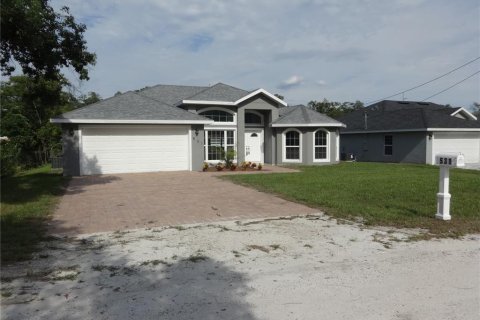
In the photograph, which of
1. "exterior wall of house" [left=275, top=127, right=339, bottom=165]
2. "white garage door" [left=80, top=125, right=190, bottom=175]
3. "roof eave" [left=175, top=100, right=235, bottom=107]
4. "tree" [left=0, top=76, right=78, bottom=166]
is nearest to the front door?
"exterior wall of house" [left=275, top=127, right=339, bottom=165]

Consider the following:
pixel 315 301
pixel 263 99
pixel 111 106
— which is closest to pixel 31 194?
pixel 111 106

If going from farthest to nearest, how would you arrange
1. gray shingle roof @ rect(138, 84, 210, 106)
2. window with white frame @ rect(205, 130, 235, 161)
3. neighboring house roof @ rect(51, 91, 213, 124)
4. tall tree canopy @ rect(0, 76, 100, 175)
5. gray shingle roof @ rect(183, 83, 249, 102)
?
1. tall tree canopy @ rect(0, 76, 100, 175)
2. gray shingle roof @ rect(138, 84, 210, 106)
3. window with white frame @ rect(205, 130, 235, 161)
4. gray shingle roof @ rect(183, 83, 249, 102)
5. neighboring house roof @ rect(51, 91, 213, 124)

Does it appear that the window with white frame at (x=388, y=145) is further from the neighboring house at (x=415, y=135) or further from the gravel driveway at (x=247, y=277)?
the gravel driveway at (x=247, y=277)

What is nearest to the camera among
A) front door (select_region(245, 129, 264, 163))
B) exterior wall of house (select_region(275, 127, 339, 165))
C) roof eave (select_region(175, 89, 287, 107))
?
roof eave (select_region(175, 89, 287, 107))

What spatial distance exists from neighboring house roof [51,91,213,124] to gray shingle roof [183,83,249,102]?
1.98 meters

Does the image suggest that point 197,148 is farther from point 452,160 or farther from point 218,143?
point 452,160

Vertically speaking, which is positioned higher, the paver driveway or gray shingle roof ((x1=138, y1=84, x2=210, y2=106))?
gray shingle roof ((x1=138, y1=84, x2=210, y2=106))

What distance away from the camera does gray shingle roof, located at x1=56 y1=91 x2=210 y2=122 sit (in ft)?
58.9

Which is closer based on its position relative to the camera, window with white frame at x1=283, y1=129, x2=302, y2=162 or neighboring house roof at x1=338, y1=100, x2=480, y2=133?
window with white frame at x1=283, y1=129, x2=302, y2=162

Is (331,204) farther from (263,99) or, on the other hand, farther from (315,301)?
(263,99)

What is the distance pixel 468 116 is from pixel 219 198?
26447 millimetres

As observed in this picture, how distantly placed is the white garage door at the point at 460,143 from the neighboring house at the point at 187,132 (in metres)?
7.37

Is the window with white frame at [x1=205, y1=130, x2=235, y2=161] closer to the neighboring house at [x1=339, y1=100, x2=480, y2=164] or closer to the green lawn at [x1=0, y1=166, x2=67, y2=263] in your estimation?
the green lawn at [x1=0, y1=166, x2=67, y2=263]

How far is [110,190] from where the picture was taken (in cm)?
1289
